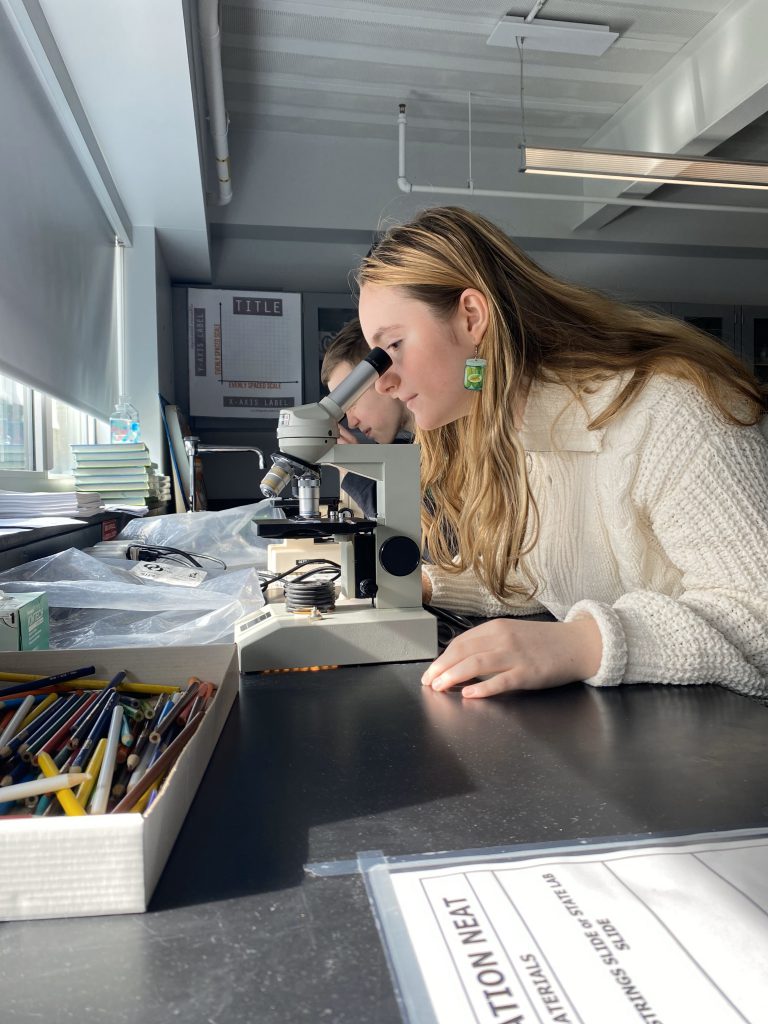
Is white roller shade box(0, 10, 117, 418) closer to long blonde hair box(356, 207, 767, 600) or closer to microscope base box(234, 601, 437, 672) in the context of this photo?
long blonde hair box(356, 207, 767, 600)

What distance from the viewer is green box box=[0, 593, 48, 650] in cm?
74

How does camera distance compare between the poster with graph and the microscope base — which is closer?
the microscope base

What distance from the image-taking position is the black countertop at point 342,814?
289mm

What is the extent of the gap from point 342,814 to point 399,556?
0.45 metres

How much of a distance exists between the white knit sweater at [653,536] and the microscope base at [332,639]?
174mm

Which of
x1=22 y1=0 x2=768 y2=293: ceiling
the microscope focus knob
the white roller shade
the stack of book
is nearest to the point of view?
the microscope focus knob

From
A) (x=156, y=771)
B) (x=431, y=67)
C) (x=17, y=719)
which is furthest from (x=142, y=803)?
(x=431, y=67)

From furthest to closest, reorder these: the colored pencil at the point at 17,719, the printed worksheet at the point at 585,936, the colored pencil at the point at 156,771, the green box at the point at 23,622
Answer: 1. the green box at the point at 23,622
2. the colored pencil at the point at 17,719
3. the colored pencil at the point at 156,771
4. the printed worksheet at the point at 585,936

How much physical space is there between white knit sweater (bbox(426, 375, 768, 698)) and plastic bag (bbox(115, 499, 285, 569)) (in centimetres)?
73

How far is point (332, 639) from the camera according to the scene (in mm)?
784

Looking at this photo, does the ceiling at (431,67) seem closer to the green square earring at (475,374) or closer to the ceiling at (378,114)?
the ceiling at (378,114)

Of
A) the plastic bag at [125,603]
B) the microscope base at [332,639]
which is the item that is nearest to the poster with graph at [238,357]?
the plastic bag at [125,603]

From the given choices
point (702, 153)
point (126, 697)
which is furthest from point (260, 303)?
point (126, 697)

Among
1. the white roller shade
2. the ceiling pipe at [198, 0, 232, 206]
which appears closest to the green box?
the white roller shade
